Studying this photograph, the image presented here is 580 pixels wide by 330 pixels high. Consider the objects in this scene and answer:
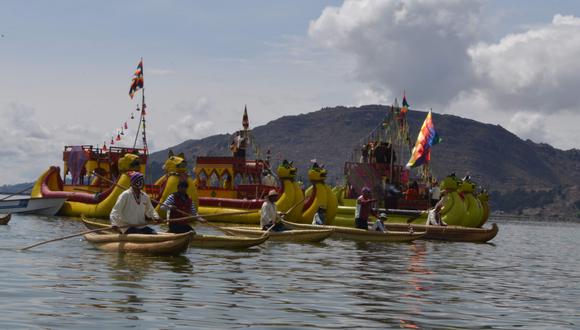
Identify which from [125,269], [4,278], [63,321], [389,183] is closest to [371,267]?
[125,269]

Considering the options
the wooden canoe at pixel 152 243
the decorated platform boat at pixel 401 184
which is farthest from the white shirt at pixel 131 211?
the decorated platform boat at pixel 401 184

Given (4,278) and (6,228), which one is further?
A: (6,228)

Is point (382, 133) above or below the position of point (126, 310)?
above

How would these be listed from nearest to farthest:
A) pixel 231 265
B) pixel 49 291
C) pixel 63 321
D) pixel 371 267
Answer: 1. pixel 63 321
2. pixel 49 291
3. pixel 231 265
4. pixel 371 267

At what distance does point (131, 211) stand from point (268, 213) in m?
8.50

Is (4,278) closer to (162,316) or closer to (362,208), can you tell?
(162,316)

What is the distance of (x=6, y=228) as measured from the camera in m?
32.4

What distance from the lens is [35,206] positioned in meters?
45.8

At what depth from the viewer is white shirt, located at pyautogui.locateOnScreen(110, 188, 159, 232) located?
20.2 meters

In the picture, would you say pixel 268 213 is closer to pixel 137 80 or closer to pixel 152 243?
pixel 152 243

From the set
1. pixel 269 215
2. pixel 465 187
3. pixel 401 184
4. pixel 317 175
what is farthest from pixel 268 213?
pixel 401 184

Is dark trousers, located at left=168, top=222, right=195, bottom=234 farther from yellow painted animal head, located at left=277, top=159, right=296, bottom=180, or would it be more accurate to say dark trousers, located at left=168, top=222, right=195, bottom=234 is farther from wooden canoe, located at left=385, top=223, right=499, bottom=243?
yellow painted animal head, located at left=277, top=159, right=296, bottom=180

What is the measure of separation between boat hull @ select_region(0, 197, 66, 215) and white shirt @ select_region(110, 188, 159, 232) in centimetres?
2647

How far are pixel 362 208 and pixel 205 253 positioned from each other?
34.0ft
